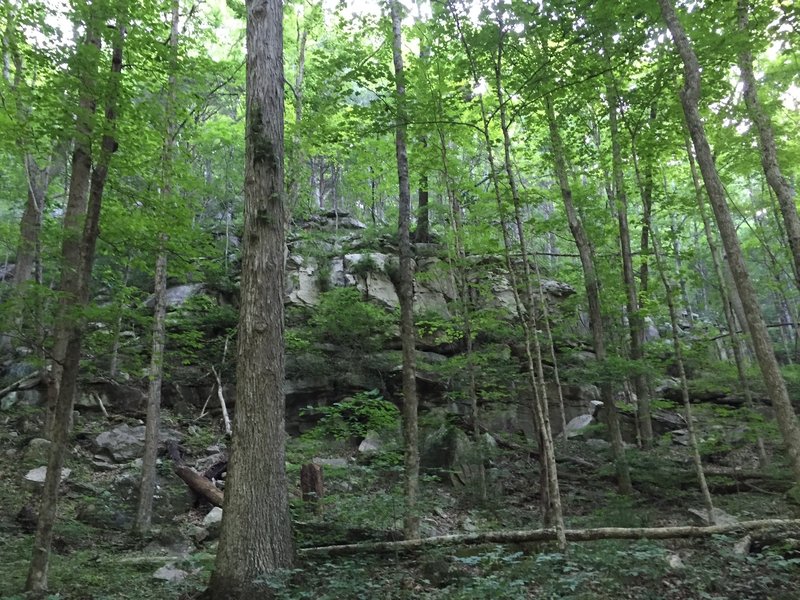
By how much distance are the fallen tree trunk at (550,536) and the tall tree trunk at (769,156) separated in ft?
16.5

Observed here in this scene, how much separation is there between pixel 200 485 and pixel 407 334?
209 inches

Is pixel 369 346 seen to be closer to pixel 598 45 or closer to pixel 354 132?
pixel 354 132

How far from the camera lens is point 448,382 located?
595 inches

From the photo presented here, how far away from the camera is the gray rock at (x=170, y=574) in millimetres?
6180

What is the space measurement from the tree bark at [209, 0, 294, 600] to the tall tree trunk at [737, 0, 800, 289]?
7.76 metres

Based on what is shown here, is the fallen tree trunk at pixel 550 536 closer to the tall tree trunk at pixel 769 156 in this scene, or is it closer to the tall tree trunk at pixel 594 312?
the tall tree trunk at pixel 594 312

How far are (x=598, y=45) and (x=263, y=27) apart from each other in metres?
5.36

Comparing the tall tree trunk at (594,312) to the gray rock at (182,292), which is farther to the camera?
the gray rock at (182,292)

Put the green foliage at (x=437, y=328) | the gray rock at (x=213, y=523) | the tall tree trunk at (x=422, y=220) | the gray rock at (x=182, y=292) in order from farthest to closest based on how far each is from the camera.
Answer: the tall tree trunk at (x=422, y=220), the gray rock at (x=182, y=292), the green foliage at (x=437, y=328), the gray rock at (x=213, y=523)

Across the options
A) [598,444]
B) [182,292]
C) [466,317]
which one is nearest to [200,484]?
[466,317]

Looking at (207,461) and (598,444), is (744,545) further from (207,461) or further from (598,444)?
(207,461)

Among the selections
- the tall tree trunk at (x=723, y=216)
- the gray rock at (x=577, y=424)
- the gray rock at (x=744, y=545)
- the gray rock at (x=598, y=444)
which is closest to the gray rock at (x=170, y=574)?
the gray rock at (x=744, y=545)

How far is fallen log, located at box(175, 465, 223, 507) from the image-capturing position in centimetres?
985

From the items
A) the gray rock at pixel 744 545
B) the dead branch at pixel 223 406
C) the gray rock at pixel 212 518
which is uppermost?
the dead branch at pixel 223 406
